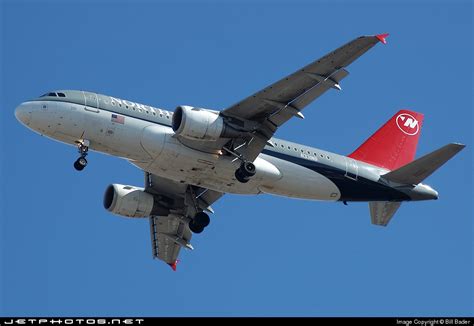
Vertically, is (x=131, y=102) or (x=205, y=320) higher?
(x=131, y=102)

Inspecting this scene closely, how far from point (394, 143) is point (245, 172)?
11490mm

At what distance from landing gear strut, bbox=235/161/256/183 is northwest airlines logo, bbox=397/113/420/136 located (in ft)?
40.5

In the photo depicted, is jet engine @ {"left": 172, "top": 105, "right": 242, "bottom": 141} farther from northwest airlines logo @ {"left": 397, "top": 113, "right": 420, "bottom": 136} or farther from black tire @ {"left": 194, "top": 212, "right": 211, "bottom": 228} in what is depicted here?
northwest airlines logo @ {"left": 397, "top": 113, "right": 420, "bottom": 136}

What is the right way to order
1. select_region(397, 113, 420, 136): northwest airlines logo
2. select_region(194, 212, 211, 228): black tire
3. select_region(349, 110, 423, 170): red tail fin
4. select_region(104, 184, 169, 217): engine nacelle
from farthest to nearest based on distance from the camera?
select_region(397, 113, 420, 136): northwest airlines logo
select_region(349, 110, 423, 170): red tail fin
select_region(104, 184, 169, 217): engine nacelle
select_region(194, 212, 211, 228): black tire

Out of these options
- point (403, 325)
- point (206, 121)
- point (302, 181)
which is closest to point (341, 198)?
point (302, 181)

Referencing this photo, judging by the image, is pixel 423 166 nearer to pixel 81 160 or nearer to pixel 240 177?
pixel 240 177

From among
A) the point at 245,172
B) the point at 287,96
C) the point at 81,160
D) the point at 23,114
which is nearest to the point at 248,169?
the point at 245,172

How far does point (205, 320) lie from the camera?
122 ft

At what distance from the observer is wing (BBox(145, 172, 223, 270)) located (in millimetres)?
54656

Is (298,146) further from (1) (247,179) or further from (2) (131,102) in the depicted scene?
(2) (131,102)

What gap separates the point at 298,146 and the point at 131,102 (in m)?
9.03

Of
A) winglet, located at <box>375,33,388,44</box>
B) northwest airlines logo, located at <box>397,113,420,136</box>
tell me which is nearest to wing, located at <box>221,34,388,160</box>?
winglet, located at <box>375,33,388,44</box>

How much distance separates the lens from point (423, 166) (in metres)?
51.4

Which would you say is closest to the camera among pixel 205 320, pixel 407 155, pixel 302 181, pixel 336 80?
pixel 205 320
